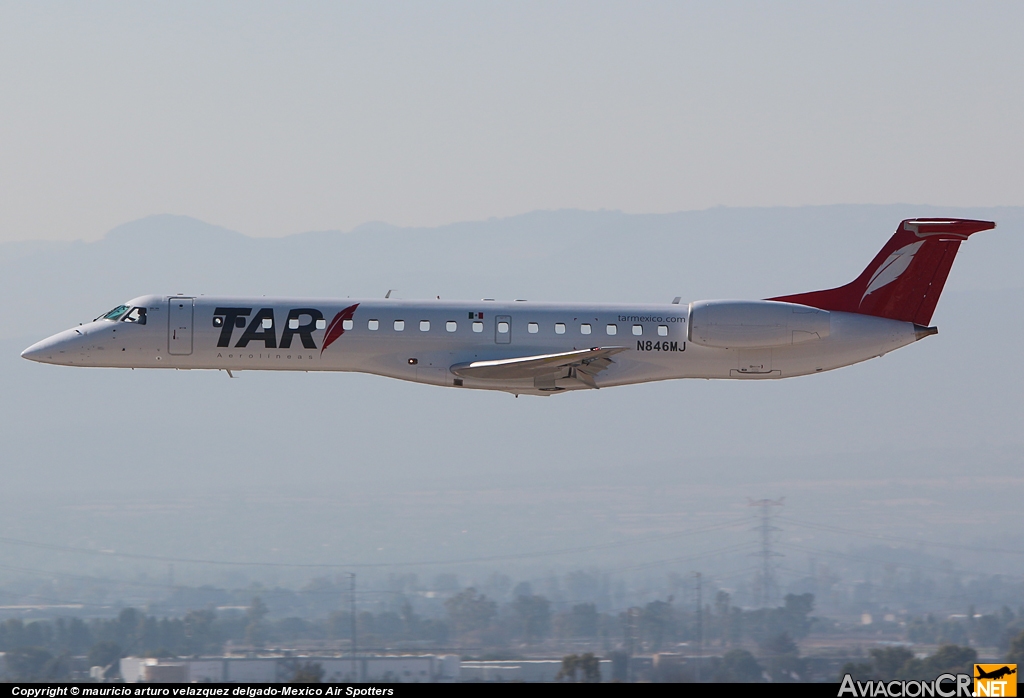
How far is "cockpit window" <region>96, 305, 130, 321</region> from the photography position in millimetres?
41656

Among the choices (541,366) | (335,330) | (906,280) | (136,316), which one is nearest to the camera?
(541,366)

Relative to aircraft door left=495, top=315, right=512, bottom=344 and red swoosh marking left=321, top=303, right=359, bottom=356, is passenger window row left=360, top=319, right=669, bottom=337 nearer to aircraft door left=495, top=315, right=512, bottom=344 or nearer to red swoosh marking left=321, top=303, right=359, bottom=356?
aircraft door left=495, top=315, right=512, bottom=344

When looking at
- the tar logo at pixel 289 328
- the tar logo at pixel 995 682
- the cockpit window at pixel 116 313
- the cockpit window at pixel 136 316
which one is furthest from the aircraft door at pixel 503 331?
the tar logo at pixel 995 682

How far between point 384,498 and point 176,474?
81749mm

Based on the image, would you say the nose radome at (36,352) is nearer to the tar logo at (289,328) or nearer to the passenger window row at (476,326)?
the tar logo at (289,328)

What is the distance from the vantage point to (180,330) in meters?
41.0

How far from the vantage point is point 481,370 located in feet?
132

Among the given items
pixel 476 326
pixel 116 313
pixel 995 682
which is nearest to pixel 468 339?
pixel 476 326

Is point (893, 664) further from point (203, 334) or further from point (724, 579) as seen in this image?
point (203, 334)

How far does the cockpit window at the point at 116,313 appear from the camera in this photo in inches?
1640

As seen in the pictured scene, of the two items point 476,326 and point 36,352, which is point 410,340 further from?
point 36,352

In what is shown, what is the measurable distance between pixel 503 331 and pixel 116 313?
1300 cm

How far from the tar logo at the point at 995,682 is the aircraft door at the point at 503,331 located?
17.5 m

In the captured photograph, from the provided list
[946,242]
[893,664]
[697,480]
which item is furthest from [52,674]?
[697,480]
